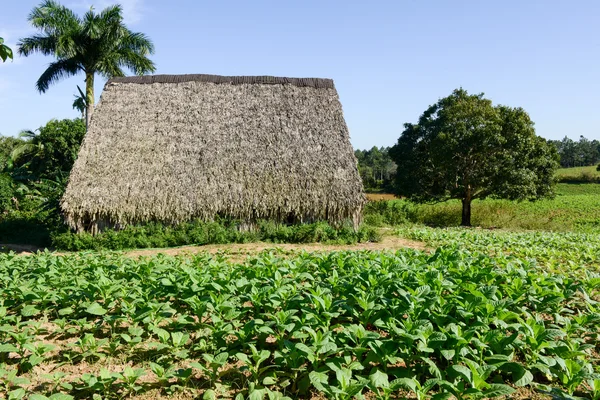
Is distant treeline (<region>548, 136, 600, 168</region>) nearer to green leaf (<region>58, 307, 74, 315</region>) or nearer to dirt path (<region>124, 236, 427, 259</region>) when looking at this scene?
dirt path (<region>124, 236, 427, 259</region>)

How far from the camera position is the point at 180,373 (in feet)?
10.8

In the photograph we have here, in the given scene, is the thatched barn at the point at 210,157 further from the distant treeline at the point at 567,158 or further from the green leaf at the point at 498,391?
the distant treeline at the point at 567,158

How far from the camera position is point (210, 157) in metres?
13.1

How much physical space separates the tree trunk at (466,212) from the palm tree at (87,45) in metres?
17.2

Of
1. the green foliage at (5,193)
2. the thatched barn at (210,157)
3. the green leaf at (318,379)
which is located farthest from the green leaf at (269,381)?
the green foliage at (5,193)

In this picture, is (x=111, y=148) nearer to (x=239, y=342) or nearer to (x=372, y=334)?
(x=239, y=342)

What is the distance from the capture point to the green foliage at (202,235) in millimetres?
11484

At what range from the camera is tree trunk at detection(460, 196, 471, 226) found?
1895cm

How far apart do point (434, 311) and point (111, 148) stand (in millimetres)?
11957

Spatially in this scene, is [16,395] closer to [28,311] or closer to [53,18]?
[28,311]

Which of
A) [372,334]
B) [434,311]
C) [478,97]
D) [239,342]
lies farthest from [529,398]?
[478,97]

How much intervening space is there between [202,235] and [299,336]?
878 cm

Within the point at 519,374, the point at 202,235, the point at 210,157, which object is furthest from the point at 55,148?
the point at 519,374

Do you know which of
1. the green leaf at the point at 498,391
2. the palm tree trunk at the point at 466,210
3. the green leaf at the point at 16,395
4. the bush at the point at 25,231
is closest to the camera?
the green leaf at the point at 498,391
